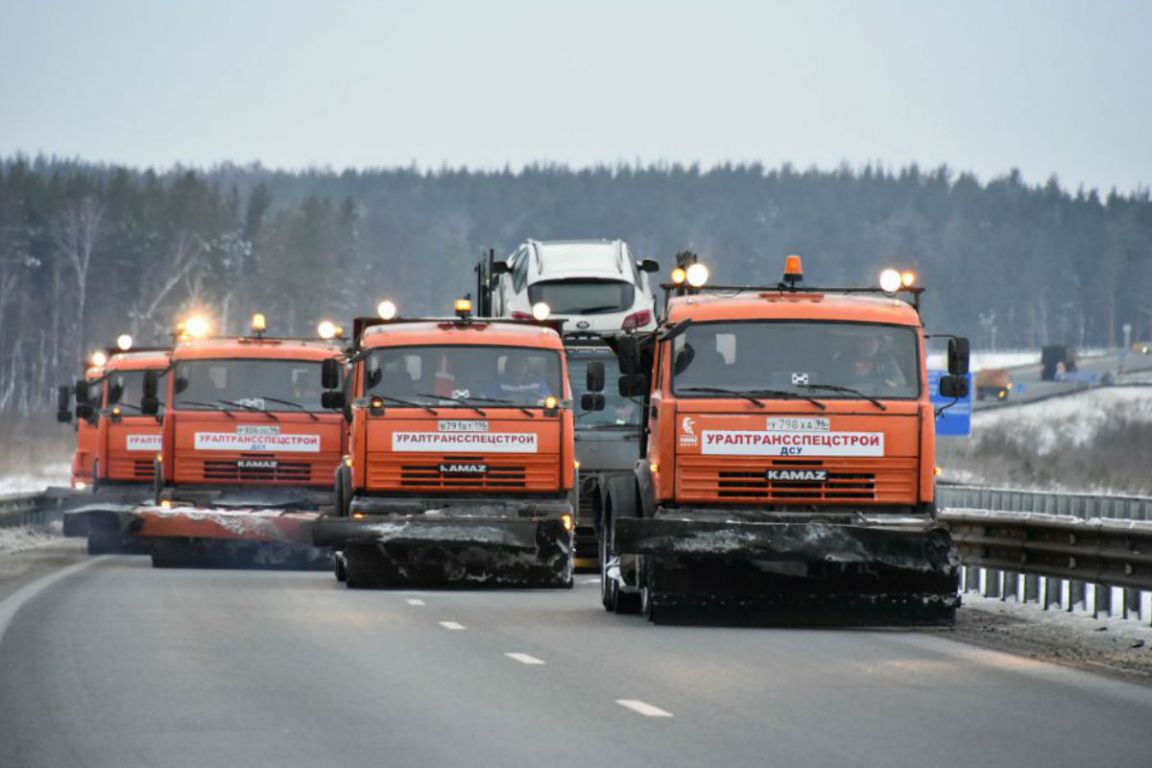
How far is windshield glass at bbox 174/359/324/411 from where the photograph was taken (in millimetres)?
27922

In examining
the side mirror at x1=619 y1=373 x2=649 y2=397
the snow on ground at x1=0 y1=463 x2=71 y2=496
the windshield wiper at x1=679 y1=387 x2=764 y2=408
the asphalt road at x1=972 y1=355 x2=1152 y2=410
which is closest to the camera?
the windshield wiper at x1=679 y1=387 x2=764 y2=408

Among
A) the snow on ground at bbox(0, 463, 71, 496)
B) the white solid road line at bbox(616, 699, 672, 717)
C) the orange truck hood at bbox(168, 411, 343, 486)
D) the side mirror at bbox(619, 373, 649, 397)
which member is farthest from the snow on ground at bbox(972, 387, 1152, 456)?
the white solid road line at bbox(616, 699, 672, 717)

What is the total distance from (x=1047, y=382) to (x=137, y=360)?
128238 millimetres

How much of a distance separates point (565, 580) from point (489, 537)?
0.86 metres

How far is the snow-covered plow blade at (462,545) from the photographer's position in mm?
22047

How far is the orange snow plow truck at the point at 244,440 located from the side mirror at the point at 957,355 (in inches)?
429

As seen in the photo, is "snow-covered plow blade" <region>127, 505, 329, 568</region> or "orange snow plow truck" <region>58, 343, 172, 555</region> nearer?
"snow-covered plow blade" <region>127, 505, 329, 568</region>

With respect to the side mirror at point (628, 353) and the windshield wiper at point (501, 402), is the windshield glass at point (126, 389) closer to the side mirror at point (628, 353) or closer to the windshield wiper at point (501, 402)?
the windshield wiper at point (501, 402)

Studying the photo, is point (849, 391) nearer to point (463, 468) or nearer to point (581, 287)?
point (463, 468)

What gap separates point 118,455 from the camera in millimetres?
31859

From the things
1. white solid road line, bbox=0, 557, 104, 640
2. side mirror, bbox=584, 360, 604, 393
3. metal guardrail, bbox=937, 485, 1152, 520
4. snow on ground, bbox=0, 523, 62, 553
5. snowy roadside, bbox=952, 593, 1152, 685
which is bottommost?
snow on ground, bbox=0, 523, 62, 553

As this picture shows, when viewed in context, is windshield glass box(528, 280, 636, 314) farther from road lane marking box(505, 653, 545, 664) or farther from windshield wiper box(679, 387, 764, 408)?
road lane marking box(505, 653, 545, 664)

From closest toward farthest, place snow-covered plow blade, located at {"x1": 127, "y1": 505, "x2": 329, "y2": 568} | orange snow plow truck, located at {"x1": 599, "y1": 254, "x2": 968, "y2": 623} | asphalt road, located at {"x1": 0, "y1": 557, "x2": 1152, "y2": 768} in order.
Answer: asphalt road, located at {"x1": 0, "y1": 557, "x2": 1152, "y2": 768}, orange snow plow truck, located at {"x1": 599, "y1": 254, "x2": 968, "y2": 623}, snow-covered plow blade, located at {"x1": 127, "y1": 505, "x2": 329, "y2": 568}

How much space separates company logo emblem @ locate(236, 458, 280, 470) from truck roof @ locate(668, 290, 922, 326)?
10.2 meters
